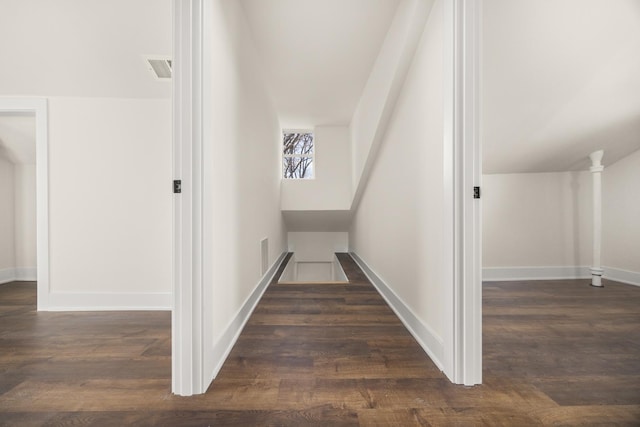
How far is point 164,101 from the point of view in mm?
2227

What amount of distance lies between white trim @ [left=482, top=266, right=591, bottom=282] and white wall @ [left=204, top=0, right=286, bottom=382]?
9.12 feet

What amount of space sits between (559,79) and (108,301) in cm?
400

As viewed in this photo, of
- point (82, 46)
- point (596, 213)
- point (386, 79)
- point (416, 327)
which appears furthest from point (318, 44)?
point (596, 213)

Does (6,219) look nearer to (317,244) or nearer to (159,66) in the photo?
(159,66)

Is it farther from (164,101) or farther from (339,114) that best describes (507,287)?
(164,101)

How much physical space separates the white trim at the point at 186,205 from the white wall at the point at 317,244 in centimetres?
429

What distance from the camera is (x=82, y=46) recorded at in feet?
6.30

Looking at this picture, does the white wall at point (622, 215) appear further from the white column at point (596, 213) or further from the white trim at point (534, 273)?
the white column at point (596, 213)

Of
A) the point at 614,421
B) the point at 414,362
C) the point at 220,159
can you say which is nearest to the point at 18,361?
the point at 220,159

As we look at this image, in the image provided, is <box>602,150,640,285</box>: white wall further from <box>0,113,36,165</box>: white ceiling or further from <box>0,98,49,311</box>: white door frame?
<box>0,113,36,165</box>: white ceiling

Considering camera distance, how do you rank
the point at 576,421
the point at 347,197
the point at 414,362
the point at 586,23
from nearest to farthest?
the point at 576,421 → the point at 414,362 → the point at 586,23 → the point at 347,197

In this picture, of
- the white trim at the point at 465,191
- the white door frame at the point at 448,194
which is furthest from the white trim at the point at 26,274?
the white trim at the point at 465,191

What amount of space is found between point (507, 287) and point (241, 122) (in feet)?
10.4

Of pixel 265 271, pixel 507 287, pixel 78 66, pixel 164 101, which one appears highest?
pixel 78 66
